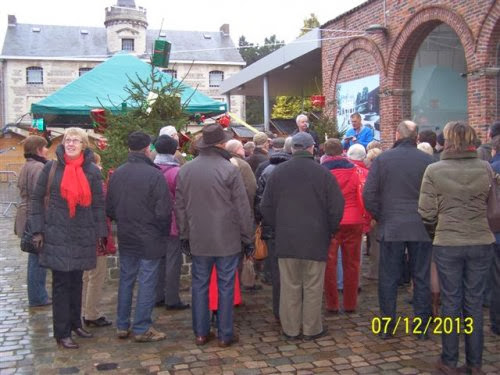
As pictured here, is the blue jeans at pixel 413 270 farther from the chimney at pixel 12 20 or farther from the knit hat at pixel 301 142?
the chimney at pixel 12 20

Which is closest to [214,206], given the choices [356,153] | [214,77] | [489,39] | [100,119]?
[356,153]

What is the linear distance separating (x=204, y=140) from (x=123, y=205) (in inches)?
35.7

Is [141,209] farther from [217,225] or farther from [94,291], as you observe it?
[94,291]

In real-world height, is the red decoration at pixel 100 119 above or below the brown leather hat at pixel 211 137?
above

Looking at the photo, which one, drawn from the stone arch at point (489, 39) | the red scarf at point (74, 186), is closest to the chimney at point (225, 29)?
the stone arch at point (489, 39)

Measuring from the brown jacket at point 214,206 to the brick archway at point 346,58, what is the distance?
30.9 ft

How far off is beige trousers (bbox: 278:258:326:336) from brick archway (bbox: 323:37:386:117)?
30.6 ft

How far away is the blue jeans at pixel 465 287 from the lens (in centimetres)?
415

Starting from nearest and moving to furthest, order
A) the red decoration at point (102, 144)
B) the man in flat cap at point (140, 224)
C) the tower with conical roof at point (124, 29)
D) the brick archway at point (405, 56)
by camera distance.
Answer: the man in flat cap at point (140, 224)
the red decoration at point (102, 144)
the brick archway at point (405, 56)
the tower with conical roof at point (124, 29)

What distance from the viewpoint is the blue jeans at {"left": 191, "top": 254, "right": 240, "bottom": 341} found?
4.98 m

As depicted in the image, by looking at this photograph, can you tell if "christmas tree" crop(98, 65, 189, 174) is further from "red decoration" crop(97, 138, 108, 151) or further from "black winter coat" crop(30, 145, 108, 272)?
"black winter coat" crop(30, 145, 108, 272)

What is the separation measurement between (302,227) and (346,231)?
39.9 inches

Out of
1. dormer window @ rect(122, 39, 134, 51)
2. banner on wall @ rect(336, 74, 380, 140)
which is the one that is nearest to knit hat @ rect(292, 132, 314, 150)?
banner on wall @ rect(336, 74, 380, 140)
